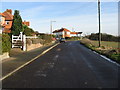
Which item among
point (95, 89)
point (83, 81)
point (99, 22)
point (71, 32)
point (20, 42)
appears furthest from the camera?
point (71, 32)

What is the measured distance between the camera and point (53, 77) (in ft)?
28.3

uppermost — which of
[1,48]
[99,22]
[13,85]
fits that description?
[99,22]

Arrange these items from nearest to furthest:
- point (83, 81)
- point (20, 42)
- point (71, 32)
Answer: point (83, 81) < point (20, 42) < point (71, 32)

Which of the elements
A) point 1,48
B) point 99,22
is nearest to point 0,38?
point 1,48

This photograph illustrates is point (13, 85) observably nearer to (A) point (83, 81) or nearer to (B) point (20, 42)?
(A) point (83, 81)

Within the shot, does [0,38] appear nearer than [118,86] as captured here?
No

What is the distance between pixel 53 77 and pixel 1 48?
323 inches

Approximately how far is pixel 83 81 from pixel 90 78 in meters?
0.66

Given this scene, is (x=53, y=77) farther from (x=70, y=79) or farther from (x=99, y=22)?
(x=99, y=22)

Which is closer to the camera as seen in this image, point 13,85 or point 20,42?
point 13,85

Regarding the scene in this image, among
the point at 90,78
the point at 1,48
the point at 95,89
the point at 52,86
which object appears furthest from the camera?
the point at 1,48

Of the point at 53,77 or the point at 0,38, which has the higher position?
the point at 0,38

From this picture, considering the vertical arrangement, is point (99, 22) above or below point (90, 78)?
above

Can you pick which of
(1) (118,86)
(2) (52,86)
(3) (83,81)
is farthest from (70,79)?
(1) (118,86)
